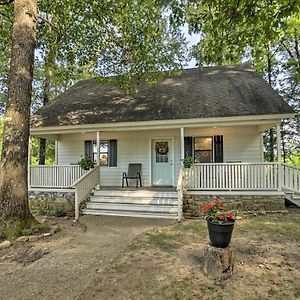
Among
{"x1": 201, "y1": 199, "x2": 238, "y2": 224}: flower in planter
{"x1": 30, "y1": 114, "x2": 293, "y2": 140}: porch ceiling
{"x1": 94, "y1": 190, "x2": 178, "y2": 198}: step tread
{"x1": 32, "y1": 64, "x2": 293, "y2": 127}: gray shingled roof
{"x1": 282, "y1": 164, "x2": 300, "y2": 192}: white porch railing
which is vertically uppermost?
{"x1": 32, "y1": 64, "x2": 293, "y2": 127}: gray shingled roof

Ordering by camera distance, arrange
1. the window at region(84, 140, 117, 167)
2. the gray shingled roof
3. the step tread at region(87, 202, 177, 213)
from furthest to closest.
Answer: the window at region(84, 140, 117, 167)
the gray shingled roof
the step tread at region(87, 202, 177, 213)

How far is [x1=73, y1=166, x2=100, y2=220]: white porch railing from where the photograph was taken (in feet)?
27.1

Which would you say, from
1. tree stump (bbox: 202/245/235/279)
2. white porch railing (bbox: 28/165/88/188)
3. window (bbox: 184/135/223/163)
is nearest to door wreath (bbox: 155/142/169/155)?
window (bbox: 184/135/223/163)

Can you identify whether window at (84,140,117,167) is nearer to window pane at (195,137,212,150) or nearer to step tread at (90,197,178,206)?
step tread at (90,197,178,206)

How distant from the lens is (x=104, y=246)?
532cm

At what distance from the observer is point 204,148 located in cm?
1041

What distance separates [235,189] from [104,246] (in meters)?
4.88

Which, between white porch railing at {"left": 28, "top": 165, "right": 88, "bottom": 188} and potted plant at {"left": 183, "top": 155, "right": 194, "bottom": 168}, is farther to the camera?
white porch railing at {"left": 28, "top": 165, "right": 88, "bottom": 188}

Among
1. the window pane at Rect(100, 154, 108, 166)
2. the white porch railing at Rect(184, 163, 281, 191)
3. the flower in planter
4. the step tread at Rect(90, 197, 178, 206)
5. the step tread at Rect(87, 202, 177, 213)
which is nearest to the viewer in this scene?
the flower in planter

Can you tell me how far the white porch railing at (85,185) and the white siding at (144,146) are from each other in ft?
5.65

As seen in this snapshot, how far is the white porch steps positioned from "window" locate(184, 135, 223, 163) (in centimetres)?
248

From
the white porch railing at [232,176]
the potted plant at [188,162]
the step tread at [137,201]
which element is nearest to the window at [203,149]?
the white porch railing at [232,176]

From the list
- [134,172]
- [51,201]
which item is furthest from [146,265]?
[134,172]

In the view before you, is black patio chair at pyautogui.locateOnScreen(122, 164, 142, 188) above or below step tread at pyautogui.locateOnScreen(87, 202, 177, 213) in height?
above
